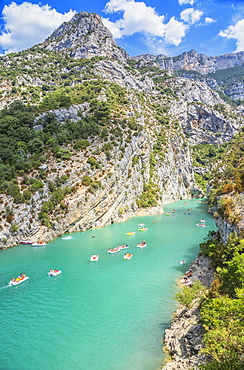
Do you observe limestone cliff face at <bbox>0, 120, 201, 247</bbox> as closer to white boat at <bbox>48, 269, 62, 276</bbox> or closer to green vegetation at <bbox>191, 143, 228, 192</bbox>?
white boat at <bbox>48, 269, 62, 276</bbox>

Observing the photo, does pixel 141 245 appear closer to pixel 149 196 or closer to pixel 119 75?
pixel 149 196

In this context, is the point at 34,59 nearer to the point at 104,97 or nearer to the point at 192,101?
the point at 104,97

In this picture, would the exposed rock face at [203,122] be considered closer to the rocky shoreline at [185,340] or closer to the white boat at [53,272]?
the white boat at [53,272]

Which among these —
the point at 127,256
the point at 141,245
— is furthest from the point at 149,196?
the point at 127,256

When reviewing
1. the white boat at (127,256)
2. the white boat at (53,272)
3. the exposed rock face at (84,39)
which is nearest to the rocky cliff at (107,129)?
A: the exposed rock face at (84,39)

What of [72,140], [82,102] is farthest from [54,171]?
[82,102]

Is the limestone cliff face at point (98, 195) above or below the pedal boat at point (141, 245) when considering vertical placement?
above
